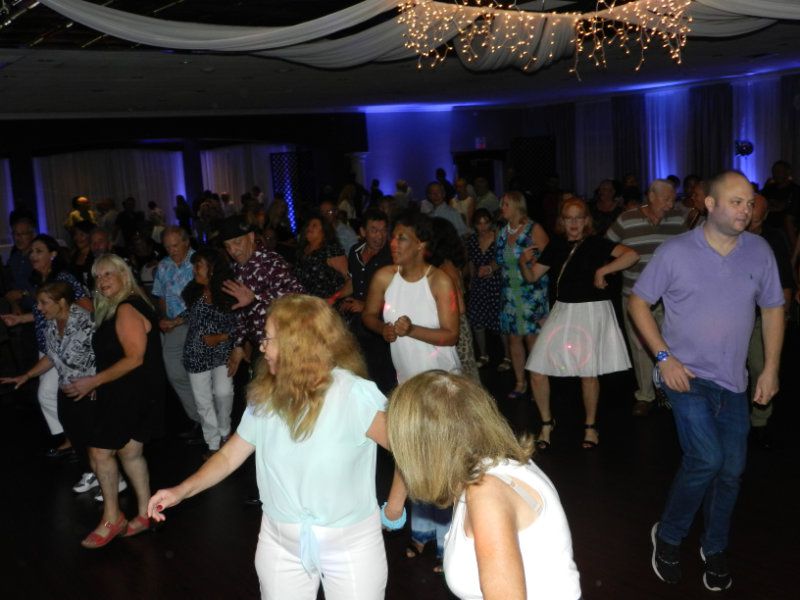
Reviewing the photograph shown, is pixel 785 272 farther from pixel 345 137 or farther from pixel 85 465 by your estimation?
pixel 345 137

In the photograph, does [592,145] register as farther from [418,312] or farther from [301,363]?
[301,363]

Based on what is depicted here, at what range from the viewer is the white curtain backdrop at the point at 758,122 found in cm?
1540

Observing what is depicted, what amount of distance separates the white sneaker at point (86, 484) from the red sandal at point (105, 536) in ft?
2.65

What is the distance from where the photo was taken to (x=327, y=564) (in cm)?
239

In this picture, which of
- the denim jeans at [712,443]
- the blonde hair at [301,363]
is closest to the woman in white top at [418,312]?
the denim jeans at [712,443]

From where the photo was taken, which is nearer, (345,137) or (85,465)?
(85,465)

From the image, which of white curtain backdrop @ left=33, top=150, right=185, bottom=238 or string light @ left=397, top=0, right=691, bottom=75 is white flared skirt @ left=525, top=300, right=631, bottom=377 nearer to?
string light @ left=397, top=0, right=691, bottom=75

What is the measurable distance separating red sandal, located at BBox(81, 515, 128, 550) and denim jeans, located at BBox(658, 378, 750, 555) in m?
2.68

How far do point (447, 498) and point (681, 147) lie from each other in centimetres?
1661

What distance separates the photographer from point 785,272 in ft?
16.3

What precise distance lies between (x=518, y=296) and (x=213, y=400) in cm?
215

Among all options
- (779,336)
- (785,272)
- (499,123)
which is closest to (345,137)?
(499,123)

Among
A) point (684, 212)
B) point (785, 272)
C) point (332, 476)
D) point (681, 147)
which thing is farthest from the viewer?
point (681, 147)

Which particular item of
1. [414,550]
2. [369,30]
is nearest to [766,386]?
[414,550]
